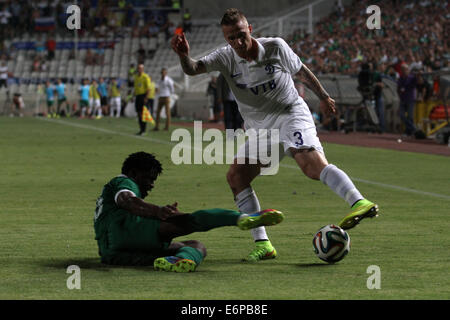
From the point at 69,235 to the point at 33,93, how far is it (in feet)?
152

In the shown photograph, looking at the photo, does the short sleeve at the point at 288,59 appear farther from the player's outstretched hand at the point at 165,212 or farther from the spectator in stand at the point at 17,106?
the spectator in stand at the point at 17,106

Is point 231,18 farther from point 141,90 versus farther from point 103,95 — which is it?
point 103,95

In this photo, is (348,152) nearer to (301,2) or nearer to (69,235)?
(69,235)

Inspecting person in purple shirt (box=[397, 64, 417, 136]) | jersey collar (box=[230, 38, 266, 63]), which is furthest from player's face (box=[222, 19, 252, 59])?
person in purple shirt (box=[397, 64, 417, 136])

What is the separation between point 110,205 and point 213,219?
85 centimetres

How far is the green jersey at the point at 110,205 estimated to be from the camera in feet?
21.9

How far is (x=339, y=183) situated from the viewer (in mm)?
6930

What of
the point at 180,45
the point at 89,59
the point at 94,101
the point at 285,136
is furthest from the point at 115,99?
the point at 285,136

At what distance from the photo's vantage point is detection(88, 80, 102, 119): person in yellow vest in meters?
47.2

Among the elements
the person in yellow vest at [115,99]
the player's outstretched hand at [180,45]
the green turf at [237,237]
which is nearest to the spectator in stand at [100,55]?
the person in yellow vest at [115,99]

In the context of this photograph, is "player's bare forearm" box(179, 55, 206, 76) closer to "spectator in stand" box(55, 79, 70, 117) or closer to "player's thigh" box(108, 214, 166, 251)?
"player's thigh" box(108, 214, 166, 251)

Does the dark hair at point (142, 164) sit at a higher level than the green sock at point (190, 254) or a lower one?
higher

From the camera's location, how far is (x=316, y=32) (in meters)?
46.3

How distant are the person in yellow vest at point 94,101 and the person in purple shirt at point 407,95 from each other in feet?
78.2
